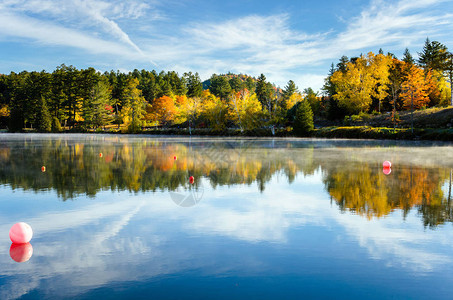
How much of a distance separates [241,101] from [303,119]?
1458 centimetres

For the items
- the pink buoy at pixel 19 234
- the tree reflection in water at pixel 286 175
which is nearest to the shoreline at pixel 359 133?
the tree reflection in water at pixel 286 175

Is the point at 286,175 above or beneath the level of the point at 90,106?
beneath

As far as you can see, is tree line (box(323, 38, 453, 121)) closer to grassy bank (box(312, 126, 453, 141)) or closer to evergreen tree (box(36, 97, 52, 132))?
grassy bank (box(312, 126, 453, 141))

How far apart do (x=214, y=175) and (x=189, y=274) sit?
10163 millimetres

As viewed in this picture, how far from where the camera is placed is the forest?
6481cm

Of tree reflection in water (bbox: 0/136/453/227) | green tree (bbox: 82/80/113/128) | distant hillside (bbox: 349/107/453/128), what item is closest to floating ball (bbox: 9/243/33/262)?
tree reflection in water (bbox: 0/136/453/227)

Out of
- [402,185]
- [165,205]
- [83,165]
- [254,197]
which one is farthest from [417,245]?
[83,165]

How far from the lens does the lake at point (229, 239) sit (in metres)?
5.03

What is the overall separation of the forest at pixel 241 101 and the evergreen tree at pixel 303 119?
8 centimetres

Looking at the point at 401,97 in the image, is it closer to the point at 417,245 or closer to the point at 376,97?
the point at 376,97

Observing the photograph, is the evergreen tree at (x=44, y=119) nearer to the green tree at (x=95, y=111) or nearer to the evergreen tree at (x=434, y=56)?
the green tree at (x=95, y=111)

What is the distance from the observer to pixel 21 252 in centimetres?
636

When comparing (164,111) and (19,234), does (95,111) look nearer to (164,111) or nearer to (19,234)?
(164,111)

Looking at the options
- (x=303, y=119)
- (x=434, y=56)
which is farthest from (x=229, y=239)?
(x=434, y=56)
